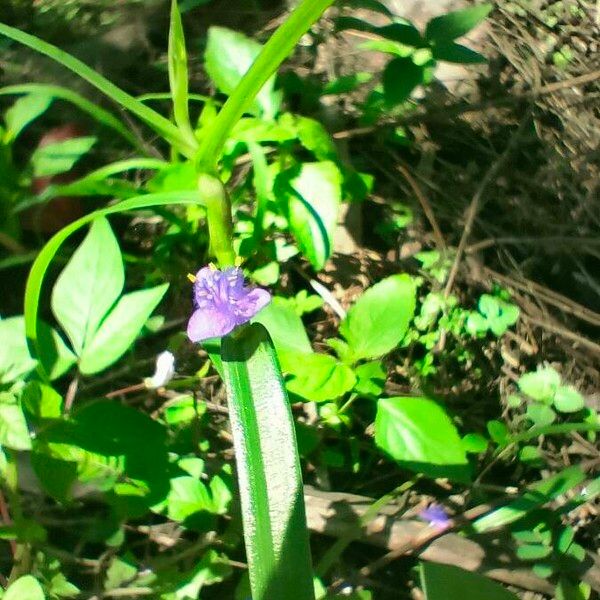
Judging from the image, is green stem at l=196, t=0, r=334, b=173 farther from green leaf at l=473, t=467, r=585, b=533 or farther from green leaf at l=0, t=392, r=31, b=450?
green leaf at l=473, t=467, r=585, b=533

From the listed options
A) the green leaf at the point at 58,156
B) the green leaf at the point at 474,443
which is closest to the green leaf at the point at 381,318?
the green leaf at the point at 474,443

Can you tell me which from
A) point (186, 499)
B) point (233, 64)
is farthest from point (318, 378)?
point (233, 64)

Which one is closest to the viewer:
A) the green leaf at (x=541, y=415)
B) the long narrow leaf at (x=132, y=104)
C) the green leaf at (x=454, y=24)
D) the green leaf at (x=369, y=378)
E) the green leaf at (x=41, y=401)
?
the long narrow leaf at (x=132, y=104)

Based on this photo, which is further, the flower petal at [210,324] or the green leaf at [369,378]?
the green leaf at [369,378]

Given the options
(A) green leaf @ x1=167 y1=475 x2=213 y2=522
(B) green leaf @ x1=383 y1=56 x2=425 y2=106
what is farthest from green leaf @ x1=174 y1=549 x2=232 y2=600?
(B) green leaf @ x1=383 y1=56 x2=425 y2=106

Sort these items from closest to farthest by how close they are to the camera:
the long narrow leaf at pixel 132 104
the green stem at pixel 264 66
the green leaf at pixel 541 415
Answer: the green stem at pixel 264 66
the long narrow leaf at pixel 132 104
the green leaf at pixel 541 415

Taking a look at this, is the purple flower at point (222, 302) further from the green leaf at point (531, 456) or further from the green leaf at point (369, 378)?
the green leaf at point (531, 456)

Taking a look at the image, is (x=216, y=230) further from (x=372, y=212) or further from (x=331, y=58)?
(x=331, y=58)
